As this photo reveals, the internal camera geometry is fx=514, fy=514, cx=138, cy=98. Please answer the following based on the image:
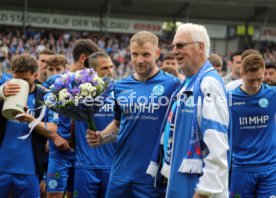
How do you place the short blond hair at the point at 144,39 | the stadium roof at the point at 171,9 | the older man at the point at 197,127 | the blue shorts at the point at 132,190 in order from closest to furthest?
the older man at the point at 197,127
the blue shorts at the point at 132,190
the short blond hair at the point at 144,39
the stadium roof at the point at 171,9

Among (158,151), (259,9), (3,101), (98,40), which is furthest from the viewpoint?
(259,9)

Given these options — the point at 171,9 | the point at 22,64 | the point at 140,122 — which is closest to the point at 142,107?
the point at 140,122

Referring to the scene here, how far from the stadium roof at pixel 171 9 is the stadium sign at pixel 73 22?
65cm

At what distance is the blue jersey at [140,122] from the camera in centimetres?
506

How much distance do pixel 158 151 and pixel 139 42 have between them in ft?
3.63

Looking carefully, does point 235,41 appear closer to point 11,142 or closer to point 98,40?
point 98,40

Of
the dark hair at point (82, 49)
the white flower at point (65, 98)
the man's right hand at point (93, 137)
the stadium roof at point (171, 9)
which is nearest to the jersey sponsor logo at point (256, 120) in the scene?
the man's right hand at point (93, 137)

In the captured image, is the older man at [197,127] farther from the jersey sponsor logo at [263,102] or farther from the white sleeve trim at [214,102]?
the jersey sponsor logo at [263,102]

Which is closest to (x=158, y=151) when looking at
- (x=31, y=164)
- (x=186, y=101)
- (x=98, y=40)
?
(x=186, y=101)

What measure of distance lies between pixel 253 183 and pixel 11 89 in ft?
10.4

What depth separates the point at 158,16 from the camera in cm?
3578

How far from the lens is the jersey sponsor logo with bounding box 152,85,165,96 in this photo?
5.08 meters

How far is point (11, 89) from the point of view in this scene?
18.6ft

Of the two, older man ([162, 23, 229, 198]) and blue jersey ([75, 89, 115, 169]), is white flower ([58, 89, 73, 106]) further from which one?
blue jersey ([75, 89, 115, 169])
